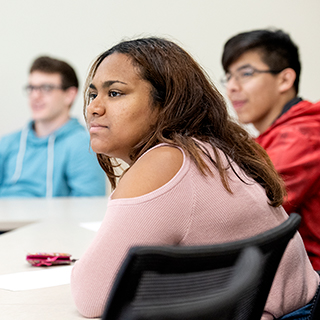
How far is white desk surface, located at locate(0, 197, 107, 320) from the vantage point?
892 millimetres

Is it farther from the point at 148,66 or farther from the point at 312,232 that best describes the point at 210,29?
the point at 148,66

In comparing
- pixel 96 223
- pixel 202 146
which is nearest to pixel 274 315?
pixel 202 146

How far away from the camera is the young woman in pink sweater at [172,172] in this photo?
2.60 ft

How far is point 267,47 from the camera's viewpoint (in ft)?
6.94

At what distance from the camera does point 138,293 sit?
456mm

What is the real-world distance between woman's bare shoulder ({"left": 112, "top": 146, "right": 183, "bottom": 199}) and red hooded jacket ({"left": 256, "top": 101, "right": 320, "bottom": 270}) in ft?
2.40

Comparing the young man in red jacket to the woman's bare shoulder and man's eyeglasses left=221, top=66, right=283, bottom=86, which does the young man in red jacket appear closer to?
man's eyeglasses left=221, top=66, right=283, bottom=86

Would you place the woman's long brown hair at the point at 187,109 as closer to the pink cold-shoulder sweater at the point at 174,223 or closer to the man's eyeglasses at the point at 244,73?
the pink cold-shoulder sweater at the point at 174,223

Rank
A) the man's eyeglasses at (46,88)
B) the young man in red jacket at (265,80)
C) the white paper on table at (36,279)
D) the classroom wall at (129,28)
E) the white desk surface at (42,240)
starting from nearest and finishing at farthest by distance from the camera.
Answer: the white desk surface at (42,240), the white paper on table at (36,279), the young man in red jacket at (265,80), the man's eyeglasses at (46,88), the classroom wall at (129,28)

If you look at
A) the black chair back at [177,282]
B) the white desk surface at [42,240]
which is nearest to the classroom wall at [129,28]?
the white desk surface at [42,240]

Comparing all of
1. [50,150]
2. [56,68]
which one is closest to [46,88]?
[56,68]

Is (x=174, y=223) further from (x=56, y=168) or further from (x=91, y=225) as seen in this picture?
(x=56, y=168)

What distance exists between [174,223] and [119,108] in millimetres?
314

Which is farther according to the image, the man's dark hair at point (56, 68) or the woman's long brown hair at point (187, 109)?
the man's dark hair at point (56, 68)
